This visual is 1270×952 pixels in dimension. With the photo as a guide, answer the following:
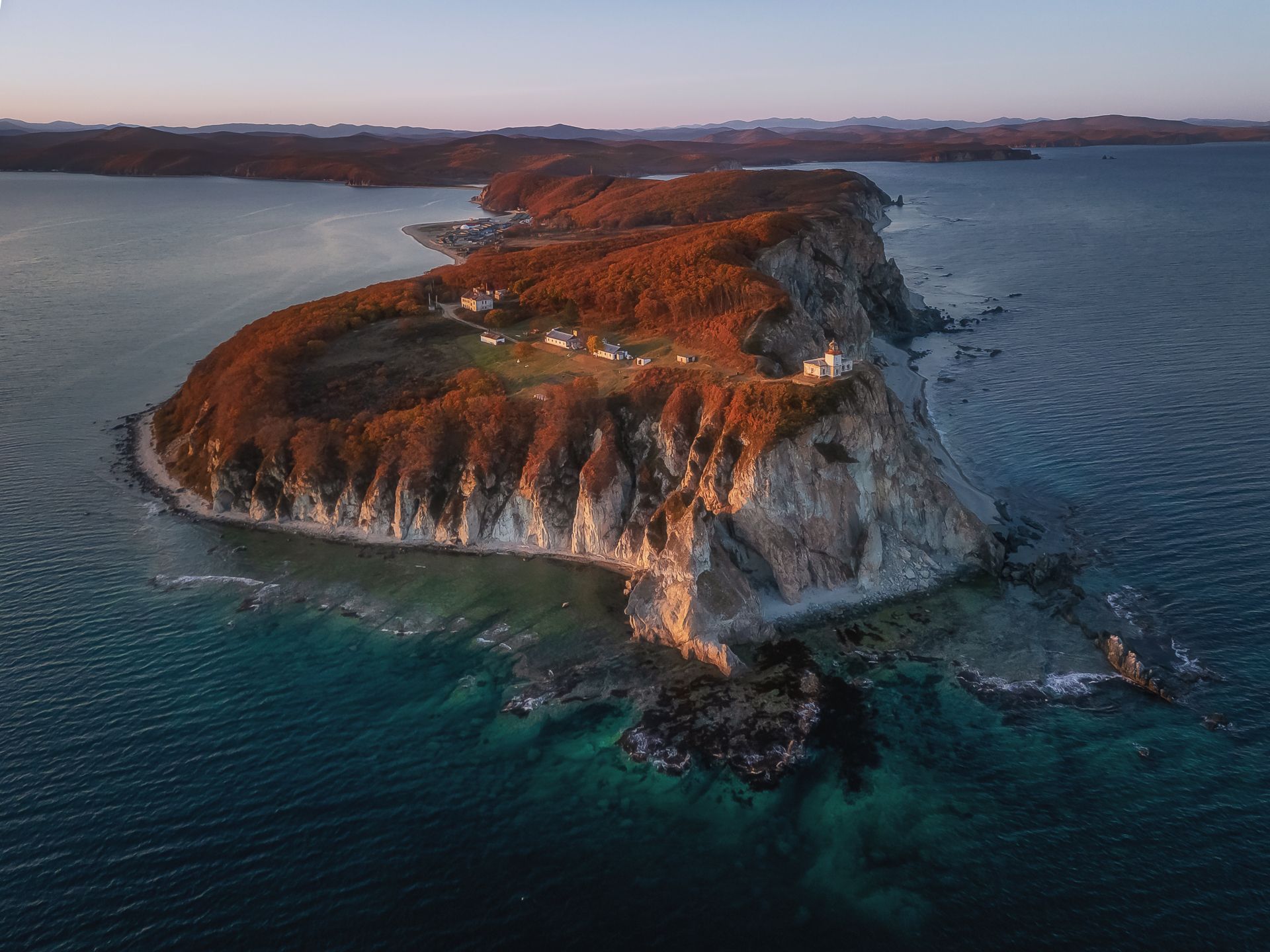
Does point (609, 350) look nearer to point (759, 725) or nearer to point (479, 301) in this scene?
point (479, 301)

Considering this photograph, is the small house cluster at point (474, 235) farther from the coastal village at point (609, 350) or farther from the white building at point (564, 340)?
the white building at point (564, 340)

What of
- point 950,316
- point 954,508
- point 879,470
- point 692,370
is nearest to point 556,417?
point 692,370

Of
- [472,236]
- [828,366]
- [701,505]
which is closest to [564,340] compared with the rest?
[828,366]

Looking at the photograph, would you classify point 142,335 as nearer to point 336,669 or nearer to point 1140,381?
point 336,669

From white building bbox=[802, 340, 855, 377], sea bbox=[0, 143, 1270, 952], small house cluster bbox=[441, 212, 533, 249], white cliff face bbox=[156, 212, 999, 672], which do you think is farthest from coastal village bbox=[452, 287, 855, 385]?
small house cluster bbox=[441, 212, 533, 249]

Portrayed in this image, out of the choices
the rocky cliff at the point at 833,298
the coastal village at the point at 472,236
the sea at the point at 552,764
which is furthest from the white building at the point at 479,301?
the coastal village at the point at 472,236

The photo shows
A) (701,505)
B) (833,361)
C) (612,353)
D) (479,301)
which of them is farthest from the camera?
(479,301)
